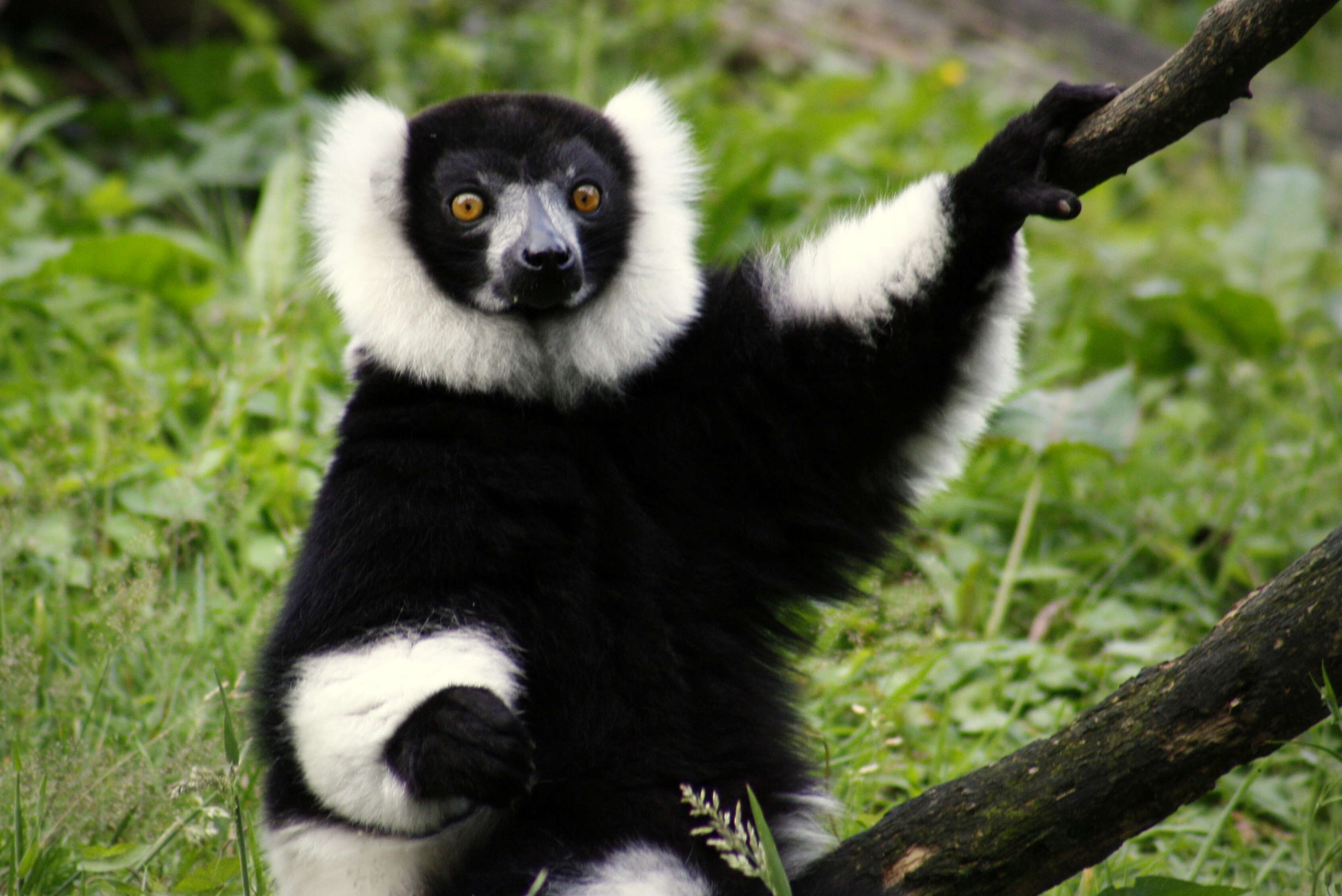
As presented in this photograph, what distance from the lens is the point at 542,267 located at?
124 inches

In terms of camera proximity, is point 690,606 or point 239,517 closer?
point 690,606

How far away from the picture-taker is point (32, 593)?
3941mm

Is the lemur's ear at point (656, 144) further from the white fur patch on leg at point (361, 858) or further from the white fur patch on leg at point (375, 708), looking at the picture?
the white fur patch on leg at point (361, 858)

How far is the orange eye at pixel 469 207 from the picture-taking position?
3369mm

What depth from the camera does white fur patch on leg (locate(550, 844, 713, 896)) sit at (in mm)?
2645

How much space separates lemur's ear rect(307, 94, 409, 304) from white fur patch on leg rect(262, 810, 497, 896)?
4.42 ft

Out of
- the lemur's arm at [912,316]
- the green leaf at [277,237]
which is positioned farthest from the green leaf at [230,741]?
the green leaf at [277,237]

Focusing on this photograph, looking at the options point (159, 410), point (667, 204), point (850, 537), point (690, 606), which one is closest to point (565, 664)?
point (690, 606)

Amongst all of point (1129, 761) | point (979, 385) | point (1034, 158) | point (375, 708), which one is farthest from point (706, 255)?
point (1129, 761)

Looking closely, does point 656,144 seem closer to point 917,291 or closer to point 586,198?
point 586,198

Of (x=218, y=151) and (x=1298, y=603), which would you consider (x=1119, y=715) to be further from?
(x=218, y=151)

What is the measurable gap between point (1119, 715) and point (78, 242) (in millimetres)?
4425

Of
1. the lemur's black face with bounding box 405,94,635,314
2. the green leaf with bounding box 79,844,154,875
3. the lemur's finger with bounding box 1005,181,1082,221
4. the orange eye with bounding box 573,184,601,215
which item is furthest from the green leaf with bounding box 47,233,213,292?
the lemur's finger with bounding box 1005,181,1082,221

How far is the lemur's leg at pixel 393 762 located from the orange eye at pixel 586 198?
1233 millimetres
